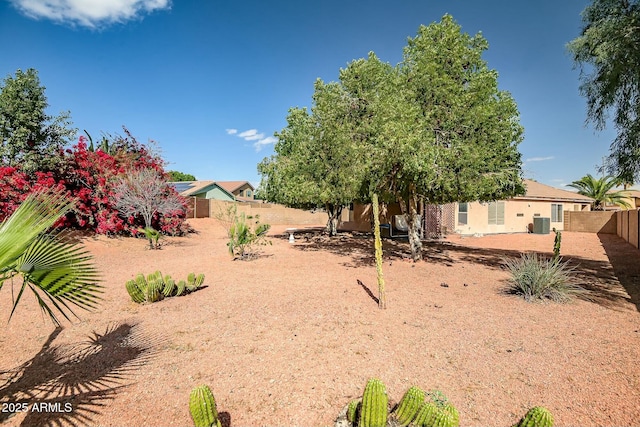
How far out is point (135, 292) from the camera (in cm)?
622

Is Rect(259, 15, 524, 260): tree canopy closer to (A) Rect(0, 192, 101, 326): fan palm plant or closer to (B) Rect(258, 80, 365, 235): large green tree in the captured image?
(B) Rect(258, 80, 365, 235): large green tree

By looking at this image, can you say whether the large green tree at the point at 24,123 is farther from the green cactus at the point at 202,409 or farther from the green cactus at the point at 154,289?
the green cactus at the point at 202,409

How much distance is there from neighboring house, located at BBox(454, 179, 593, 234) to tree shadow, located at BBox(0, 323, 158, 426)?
62.7ft

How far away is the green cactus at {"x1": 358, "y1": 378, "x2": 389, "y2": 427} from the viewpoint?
97.7 inches

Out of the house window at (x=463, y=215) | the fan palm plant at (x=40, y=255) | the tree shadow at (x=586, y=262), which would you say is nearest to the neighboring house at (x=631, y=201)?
the house window at (x=463, y=215)

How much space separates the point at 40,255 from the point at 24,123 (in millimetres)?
14117

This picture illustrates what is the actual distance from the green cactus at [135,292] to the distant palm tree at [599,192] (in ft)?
110

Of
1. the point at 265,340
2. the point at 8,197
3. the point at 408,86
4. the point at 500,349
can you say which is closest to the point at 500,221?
the point at 408,86

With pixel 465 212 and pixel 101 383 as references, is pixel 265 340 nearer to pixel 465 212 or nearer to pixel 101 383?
pixel 101 383

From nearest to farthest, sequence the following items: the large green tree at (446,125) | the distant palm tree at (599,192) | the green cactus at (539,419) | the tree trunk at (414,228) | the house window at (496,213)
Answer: the green cactus at (539,419)
the large green tree at (446,125)
the tree trunk at (414,228)
the house window at (496,213)
the distant palm tree at (599,192)

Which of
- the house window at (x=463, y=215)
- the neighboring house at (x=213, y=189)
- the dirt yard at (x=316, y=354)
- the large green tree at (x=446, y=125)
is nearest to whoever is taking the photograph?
the dirt yard at (x=316, y=354)

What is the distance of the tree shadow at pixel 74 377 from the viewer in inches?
122

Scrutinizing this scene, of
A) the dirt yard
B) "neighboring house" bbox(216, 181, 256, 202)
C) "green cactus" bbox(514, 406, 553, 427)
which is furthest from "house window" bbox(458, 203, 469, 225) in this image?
"neighboring house" bbox(216, 181, 256, 202)

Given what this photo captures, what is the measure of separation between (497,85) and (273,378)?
998 centimetres
